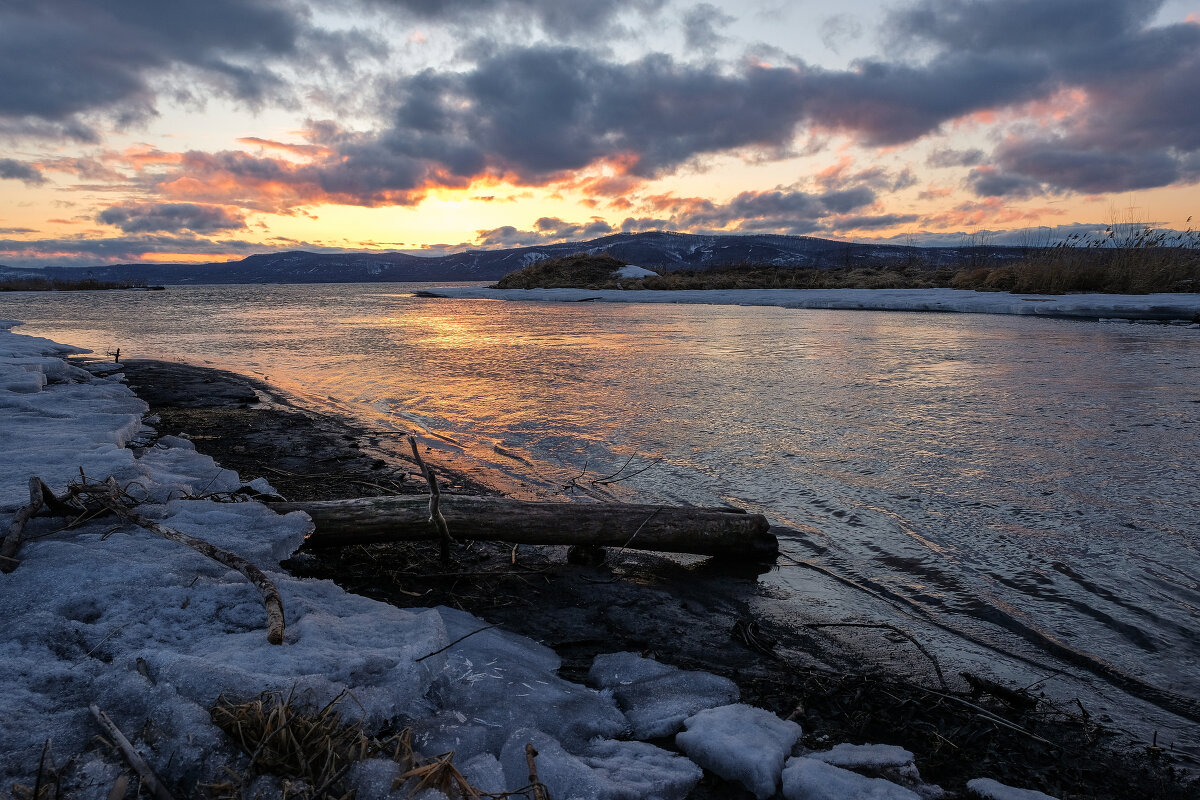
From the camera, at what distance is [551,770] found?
2016 mm

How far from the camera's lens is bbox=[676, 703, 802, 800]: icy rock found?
6.97 feet

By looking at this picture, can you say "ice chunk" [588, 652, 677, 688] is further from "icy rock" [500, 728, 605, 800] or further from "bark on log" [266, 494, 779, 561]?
"bark on log" [266, 494, 779, 561]

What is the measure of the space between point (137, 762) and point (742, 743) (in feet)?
5.93

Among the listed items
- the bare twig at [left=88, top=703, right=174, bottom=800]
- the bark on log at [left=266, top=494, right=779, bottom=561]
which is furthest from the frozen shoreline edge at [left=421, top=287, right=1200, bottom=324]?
the bare twig at [left=88, top=703, right=174, bottom=800]

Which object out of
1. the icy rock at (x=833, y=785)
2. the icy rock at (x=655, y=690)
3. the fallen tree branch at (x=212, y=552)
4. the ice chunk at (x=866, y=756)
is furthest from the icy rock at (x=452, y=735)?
the ice chunk at (x=866, y=756)

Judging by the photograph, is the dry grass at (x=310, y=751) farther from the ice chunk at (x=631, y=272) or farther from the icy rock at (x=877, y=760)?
the ice chunk at (x=631, y=272)

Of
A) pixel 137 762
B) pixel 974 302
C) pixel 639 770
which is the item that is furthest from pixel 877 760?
pixel 974 302

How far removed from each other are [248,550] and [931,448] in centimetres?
606

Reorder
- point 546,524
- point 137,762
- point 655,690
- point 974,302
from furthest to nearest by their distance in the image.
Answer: point 974,302 → point 546,524 → point 655,690 → point 137,762

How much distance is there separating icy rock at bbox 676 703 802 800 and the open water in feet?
3.32

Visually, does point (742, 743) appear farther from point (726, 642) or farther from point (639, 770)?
point (726, 642)

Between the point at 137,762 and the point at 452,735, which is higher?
the point at 137,762

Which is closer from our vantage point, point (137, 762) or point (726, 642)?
point (137, 762)

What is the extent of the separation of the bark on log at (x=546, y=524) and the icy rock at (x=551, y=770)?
1745 mm
